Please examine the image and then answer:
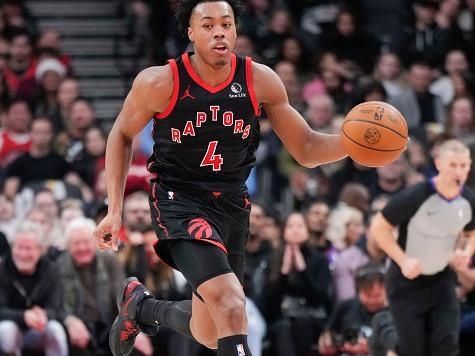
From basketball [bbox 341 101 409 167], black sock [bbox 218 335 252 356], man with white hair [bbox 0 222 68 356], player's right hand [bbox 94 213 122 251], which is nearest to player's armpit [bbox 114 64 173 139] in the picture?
player's right hand [bbox 94 213 122 251]

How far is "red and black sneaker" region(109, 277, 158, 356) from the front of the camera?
22.7 feet

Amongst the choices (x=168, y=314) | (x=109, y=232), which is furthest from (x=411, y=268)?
(x=109, y=232)

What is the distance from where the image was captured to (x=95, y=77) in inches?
559

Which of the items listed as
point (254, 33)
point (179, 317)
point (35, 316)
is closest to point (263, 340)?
point (35, 316)

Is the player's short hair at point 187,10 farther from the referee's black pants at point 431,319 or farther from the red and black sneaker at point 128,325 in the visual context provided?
the referee's black pants at point 431,319

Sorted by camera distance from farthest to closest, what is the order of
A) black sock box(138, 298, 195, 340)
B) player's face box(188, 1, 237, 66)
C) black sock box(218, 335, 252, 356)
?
black sock box(138, 298, 195, 340) < player's face box(188, 1, 237, 66) < black sock box(218, 335, 252, 356)

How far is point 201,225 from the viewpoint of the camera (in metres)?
5.99

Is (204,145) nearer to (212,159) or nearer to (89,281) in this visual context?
(212,159)

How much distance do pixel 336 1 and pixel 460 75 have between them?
2559 millimetres

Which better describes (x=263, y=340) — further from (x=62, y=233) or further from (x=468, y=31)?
(x=468, y=31)

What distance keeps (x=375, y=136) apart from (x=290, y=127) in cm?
53

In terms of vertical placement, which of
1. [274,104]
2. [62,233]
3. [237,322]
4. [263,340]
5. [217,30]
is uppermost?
[217,30]

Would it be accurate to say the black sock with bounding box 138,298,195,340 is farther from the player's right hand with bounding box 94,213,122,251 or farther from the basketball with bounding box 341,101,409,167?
the basketball with bounding box 341,101,409,167

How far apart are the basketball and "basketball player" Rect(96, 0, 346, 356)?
0.61ft
